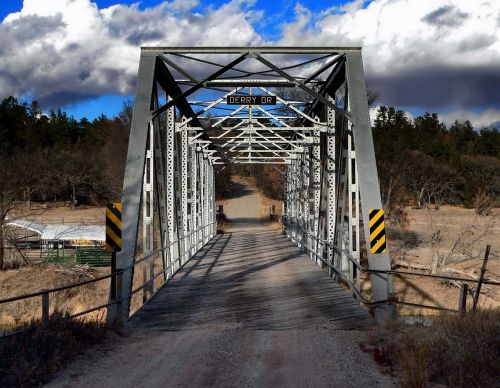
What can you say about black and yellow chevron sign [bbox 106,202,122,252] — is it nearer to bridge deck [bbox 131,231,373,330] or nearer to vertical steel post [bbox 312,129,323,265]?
bridge deck [bbox 131,231,373,330]

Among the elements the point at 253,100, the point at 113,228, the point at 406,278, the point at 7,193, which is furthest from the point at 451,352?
the point at 7,193

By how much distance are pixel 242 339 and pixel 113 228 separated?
3.09m

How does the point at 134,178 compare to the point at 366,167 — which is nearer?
the point at 366,167

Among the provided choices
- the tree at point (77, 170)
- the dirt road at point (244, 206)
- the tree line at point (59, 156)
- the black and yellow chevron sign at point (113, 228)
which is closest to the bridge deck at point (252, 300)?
the black and yellow chevron sign at point (113, 228)

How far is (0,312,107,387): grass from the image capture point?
581 centimetres

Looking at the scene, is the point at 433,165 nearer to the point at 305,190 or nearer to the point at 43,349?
the point at 305,190

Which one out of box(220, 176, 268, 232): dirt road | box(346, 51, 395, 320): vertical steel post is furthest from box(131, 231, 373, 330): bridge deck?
box(220, 176, 268, 232): dirt road

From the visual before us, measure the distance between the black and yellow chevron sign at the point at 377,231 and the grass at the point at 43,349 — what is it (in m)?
4.84

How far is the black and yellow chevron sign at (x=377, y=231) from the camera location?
1026cm

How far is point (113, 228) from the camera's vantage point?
9773 mm

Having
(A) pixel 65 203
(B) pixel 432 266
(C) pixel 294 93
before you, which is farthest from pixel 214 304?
(A) pixel 65 203

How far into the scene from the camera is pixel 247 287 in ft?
46.2

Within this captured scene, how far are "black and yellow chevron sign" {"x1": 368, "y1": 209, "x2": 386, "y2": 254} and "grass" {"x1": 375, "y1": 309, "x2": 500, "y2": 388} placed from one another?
2.74m

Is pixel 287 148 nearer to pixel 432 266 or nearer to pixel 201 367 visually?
pixel 432 266
